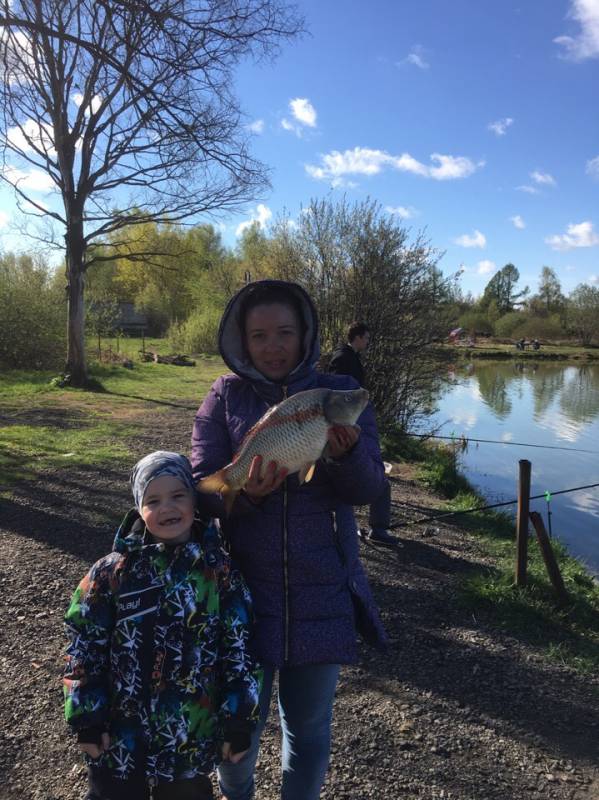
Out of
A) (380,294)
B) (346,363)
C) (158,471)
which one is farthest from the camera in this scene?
(380,294)

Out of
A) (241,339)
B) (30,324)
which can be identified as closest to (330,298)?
(241,339)

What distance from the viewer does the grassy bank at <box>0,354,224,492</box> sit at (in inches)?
325

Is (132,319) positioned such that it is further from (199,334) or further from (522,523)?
(522,523)

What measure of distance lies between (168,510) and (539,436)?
16.2 m

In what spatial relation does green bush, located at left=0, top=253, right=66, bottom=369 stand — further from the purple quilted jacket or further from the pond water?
the purple quilted jacket

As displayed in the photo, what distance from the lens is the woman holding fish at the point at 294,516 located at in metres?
1.78

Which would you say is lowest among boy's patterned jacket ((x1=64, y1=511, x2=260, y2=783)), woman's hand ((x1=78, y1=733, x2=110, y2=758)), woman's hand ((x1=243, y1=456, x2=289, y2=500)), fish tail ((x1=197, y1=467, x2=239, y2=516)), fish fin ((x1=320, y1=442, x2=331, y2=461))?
woman's hand ((x1=78, y1=733, x2=110, y2=758))

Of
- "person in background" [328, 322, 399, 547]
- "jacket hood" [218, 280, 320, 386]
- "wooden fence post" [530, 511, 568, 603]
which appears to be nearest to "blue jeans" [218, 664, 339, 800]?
"jacket hood" [218, 280, 320, 386]

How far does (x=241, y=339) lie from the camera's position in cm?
203

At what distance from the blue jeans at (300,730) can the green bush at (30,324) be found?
19433 millimetres

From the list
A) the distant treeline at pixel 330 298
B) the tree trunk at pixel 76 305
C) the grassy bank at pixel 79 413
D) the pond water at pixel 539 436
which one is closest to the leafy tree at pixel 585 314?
the pond water at pixel 539 436

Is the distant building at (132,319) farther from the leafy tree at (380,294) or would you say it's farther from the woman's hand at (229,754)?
the woman's hand at (229,754)

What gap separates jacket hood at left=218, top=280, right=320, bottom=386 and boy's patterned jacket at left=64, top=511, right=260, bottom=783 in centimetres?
68

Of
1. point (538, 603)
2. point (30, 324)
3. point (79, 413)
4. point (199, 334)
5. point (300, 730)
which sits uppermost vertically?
point (199, 334)
